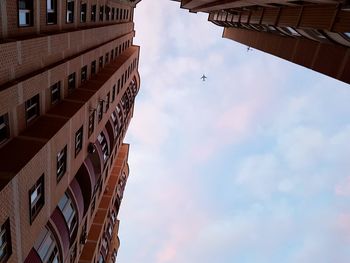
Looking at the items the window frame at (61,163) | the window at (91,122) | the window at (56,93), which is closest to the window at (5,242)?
the window frame at (61,163)

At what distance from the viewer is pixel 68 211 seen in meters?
22.4

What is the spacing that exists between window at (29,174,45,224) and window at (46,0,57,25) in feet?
25.9

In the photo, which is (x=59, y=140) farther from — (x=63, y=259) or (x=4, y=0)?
(x=63, y=259)

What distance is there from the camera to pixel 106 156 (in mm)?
31609

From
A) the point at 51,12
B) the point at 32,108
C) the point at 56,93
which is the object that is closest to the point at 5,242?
the point at 32,108

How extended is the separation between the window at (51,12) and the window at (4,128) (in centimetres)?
597

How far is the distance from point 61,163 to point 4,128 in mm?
4649

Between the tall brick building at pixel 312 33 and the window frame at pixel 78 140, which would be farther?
the window frame at pixel 78 140

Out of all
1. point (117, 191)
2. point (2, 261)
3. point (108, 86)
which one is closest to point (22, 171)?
point (2, 261)

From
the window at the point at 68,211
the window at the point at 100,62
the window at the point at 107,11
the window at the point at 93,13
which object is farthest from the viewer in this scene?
the window at the point at 107,11

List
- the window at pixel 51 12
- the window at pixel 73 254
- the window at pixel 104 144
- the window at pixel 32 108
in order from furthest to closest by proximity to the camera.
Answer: the window at pixel 104 144 < the window at pixel 73 254 < the window at pixel 51 12 < the window at pixel 32 108

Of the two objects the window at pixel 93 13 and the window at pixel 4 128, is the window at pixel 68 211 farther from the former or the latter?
the window at pixel 93 13

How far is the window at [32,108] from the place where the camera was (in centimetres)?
1672

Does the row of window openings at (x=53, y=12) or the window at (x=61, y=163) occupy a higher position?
the row of window openings at (x=53, y=12)
